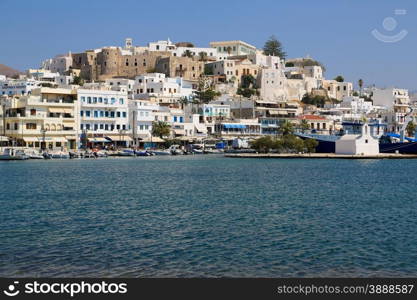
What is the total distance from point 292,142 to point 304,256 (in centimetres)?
6545

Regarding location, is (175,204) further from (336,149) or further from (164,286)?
(336,149)

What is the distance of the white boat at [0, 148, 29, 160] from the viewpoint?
67.2 m

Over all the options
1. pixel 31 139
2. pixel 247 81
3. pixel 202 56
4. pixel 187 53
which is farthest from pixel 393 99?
pixel 31 139

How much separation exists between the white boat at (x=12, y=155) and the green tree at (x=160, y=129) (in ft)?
68.3

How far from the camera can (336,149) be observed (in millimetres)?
81750

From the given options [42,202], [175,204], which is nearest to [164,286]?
[175,204]

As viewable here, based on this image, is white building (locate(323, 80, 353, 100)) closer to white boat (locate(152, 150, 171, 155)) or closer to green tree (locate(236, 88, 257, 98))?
green tree (locate(236, 88, 257, 98))

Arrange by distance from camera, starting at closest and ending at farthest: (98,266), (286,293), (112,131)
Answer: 1. (286,293)
2. (98,266)
3. (112,131)

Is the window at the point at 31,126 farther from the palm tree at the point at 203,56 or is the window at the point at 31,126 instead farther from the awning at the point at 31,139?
the palm tree at the point at 203,56

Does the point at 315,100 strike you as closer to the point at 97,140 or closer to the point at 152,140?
the point at 152,140

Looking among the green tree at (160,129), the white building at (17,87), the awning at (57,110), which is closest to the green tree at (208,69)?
the green tree at (160,129)

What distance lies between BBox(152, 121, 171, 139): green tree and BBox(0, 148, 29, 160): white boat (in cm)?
2081

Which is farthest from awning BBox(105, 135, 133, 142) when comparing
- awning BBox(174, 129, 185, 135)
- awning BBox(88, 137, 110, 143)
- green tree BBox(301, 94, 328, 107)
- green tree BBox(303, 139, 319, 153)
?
green tree BBox(301, 94, 328, 107)

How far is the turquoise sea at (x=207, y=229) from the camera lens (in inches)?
622
